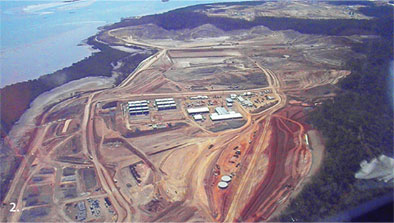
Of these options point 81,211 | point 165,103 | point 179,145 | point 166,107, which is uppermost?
point 165,103

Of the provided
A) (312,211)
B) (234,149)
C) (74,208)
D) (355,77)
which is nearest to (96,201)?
(74,208)

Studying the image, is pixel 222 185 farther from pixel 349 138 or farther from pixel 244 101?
pixel 244 101

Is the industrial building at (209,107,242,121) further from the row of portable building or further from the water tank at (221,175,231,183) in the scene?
the water tank at (221,175,231,183)

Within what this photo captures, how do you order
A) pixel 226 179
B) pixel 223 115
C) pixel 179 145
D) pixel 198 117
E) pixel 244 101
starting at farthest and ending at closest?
pixel 244 101 < pixel 223 115 < pixel 198 117 < pixel 179 145 < pixel 226 179

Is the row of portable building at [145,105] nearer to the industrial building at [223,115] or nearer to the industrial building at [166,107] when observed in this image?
the industrial building at [166,107]

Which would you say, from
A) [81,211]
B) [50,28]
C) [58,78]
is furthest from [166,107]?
[50,28]

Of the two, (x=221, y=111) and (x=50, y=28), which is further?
(x=50, y=28)

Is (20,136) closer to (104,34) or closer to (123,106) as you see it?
(123,106)
